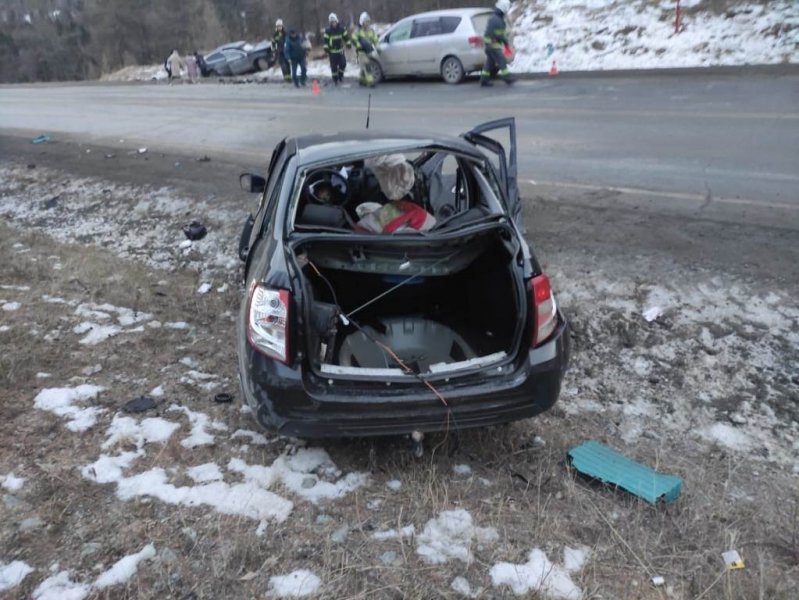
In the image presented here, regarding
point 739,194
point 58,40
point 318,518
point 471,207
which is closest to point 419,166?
point 471,207

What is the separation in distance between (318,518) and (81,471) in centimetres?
130

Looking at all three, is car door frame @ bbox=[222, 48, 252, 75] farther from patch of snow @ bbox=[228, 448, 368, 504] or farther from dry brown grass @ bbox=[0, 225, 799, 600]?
patch of snow @ bbox=[228, 448, 368, 504]

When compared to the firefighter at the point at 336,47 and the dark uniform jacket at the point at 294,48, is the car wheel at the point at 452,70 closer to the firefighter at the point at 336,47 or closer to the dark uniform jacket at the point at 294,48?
the firefighter at the point at 336,47

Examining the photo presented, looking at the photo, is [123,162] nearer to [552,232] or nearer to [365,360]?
[552,232]

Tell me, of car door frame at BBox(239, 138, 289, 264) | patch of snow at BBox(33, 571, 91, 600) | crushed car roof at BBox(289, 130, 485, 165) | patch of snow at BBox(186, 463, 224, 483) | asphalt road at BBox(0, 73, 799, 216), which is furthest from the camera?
asphalt road at BBox(0, 73, 799, 216)

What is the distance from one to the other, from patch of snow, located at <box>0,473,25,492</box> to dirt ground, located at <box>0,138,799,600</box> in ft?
0.19

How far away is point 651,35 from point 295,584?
1917 cm

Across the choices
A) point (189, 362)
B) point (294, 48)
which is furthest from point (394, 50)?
point (189, 362)

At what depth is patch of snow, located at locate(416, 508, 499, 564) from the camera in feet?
10.1

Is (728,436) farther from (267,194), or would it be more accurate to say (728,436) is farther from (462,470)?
(267,194)

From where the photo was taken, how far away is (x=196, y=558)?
3.01 metres

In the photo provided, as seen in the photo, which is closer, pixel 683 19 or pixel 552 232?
pixel 552 232

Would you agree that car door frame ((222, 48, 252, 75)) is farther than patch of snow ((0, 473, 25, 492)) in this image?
Yes

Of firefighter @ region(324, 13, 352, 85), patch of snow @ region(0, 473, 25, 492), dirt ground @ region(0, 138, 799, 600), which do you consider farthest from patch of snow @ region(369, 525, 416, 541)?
firefighter @ region(324, 13, 352, 85)
